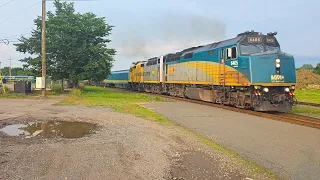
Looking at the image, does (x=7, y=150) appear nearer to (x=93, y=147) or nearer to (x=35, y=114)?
(x=93, y=147)

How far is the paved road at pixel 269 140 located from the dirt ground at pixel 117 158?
781mm

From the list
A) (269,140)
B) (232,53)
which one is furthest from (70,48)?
(269,140)

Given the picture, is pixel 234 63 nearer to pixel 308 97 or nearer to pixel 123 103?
pixel 123 103

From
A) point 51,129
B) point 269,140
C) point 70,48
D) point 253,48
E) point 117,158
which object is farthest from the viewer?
point 70,48

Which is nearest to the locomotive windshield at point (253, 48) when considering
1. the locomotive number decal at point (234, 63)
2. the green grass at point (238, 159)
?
the locomotive number decal at point (234, 63)

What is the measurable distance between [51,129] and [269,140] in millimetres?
7137

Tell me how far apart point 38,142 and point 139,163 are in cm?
334

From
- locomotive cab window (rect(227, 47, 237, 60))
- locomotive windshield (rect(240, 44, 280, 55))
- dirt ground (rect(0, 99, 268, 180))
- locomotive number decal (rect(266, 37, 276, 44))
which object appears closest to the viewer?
dirt ground (rect(0, 99, 268, 180))

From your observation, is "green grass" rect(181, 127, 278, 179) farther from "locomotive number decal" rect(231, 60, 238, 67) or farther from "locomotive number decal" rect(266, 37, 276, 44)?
"locomotive number decal" rect(266, 37, 276, 44)

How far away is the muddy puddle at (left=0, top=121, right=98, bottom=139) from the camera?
902 cm

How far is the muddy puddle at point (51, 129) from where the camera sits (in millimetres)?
9016

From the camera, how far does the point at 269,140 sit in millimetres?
8523

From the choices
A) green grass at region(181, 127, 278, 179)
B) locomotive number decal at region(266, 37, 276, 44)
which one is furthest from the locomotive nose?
green grass at region(181, 127, 278, 179)

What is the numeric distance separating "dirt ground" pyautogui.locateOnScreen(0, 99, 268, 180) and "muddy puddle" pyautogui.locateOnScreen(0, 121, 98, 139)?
1.30 ft
